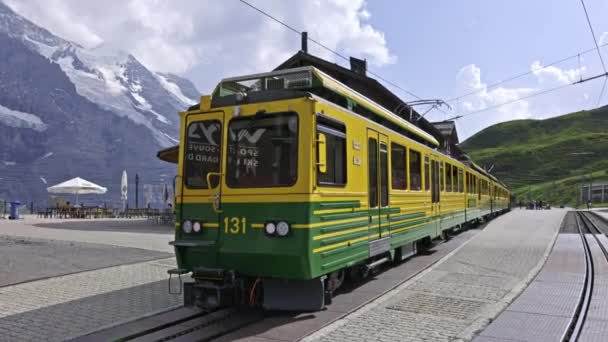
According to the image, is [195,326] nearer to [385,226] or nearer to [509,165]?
[385,226]

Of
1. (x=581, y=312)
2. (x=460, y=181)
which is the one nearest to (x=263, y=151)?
(x=581, y=312)

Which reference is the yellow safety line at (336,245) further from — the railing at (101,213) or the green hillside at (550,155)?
the green hillside at (550,155)

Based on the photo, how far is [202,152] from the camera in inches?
255

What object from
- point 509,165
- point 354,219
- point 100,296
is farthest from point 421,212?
point 509,165

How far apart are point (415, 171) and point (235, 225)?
516 cm

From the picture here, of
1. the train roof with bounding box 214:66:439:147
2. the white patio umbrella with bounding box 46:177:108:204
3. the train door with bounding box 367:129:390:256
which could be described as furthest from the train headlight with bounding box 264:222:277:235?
the white patio umbrella with bounding box 46:177:108:204

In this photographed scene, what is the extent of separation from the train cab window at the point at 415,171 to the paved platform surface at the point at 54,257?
20.6 ft

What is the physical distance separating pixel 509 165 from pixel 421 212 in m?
143

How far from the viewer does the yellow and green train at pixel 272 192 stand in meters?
5.80

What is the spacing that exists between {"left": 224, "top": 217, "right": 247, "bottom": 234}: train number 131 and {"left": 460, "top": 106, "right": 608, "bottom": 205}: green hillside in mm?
95131

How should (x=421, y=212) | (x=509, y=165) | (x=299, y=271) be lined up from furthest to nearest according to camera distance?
(x=509, y=165), (x=421, y=212), (x=299, y=271)

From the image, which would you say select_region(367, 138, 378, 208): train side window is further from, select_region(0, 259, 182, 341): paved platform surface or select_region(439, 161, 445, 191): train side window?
select_region(439, 161, 445, 191): train side window

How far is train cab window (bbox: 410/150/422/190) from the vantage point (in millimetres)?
9891

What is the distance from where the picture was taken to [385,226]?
819 centimetres
